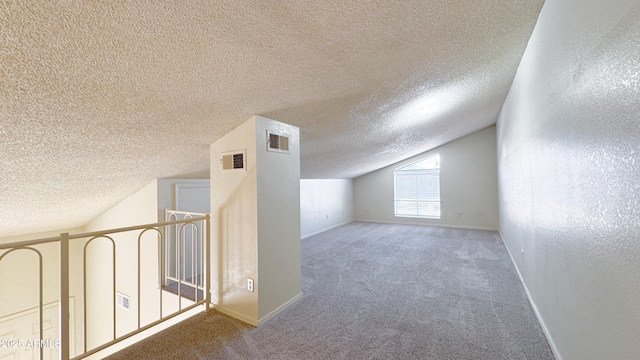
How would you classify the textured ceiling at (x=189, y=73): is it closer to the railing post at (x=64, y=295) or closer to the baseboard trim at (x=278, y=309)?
the railing post at (x=64, y=295)

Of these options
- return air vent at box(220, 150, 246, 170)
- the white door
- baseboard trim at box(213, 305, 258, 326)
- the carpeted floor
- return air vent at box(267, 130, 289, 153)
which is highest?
return air vent at box(267, 130, 289, 153)

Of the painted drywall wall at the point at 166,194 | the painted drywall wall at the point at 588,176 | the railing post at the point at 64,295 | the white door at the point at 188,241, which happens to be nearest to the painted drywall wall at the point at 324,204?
the white door at the point at 188,241

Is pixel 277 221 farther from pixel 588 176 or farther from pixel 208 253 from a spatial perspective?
pixel 588 176

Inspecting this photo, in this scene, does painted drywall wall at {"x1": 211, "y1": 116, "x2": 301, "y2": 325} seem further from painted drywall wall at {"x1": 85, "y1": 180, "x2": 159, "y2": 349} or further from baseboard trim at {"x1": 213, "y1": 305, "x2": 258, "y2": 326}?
painted drywall wall at {"x1": 85, "y1": 180, "x2": 159, "y2": 349}

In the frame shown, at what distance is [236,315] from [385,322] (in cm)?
139

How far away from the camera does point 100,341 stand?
3.70m

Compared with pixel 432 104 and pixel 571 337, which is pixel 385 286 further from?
pixel 432 104

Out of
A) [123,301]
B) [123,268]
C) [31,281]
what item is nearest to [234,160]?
[123,268]

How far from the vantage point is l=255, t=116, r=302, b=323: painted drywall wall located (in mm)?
2312

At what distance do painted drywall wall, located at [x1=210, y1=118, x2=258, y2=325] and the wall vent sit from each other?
1913 millimetres

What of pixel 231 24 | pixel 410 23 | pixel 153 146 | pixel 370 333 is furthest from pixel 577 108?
pixel 153 146

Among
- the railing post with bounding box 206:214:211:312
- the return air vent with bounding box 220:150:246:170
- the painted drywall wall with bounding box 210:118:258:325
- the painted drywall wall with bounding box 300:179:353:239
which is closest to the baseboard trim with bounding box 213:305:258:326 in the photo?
the painted drywall wall with bounding box 210:118:258:325

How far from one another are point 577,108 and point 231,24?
1888 mm

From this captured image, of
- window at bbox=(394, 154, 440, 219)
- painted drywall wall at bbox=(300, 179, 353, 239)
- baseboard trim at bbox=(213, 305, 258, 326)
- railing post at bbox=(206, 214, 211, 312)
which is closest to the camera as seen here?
baseboard trim at bbox=(213, 305, 258, 326)
